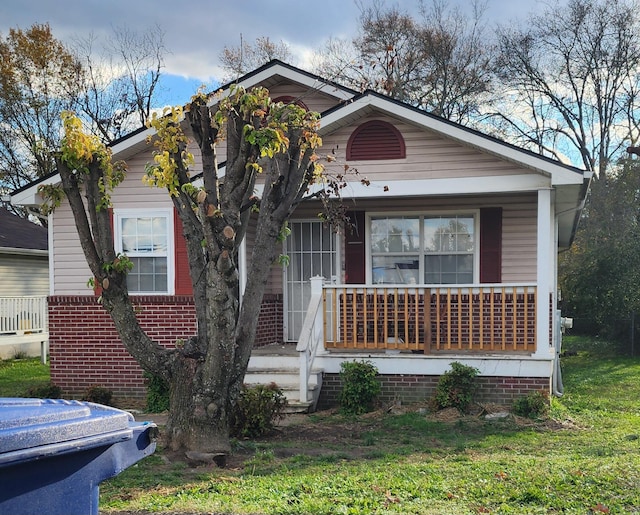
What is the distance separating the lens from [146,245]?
465 inches

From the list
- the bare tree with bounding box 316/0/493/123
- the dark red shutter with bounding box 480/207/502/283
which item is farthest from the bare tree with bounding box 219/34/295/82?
the dark red shutter with bounding box 480/207/502/283

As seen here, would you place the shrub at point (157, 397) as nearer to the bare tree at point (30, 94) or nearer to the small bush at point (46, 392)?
the small bush at point (46, 392)

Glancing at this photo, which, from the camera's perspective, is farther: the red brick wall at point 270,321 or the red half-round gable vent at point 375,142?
the red brick wall at point 270,321

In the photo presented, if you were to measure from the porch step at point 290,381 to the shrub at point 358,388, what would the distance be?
18.2 inches

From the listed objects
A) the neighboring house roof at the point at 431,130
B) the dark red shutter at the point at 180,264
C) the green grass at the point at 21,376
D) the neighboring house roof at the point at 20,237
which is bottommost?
the green grass at the point at 21,376

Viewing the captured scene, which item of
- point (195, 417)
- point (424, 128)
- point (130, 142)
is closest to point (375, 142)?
point (424, 128)

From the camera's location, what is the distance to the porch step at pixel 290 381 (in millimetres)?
9891

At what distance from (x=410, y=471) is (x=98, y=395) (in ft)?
20.5

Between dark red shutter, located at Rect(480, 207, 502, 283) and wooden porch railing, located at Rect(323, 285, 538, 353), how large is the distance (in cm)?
57

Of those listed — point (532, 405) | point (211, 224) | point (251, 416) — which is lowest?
point (532, 405)

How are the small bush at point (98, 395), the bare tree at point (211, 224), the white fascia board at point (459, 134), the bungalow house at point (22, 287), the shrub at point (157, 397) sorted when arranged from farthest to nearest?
the bungalow house at point (22, 287)
the small bush at point (98, 395)
the shrub at point (157, 397)
the white fascia board at point (459, 134)
the bare tree at point (211, 224)

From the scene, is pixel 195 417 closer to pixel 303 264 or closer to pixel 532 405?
pixel 532 405

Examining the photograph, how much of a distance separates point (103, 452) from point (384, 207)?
9.40 m

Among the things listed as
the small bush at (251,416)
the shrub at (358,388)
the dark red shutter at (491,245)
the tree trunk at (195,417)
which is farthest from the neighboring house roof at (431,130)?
the tree trunk at (195,417)
